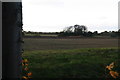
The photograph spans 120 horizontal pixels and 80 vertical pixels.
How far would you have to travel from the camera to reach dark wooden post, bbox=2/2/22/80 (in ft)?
3.91

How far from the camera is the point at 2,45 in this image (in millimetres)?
1199

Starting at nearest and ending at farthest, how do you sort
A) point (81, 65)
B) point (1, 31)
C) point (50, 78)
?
point (1, 31)
point (50, 78)
point (81, 65)

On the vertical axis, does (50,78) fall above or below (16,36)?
below

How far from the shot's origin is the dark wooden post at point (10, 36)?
1.19m

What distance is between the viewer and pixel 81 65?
905 centimetres

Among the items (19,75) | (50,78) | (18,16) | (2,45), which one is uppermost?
(18,16)

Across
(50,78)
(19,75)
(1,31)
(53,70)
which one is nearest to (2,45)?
(1,31)

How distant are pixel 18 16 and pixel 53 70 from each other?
23.4 feet

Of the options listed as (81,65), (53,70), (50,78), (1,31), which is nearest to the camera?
(1,31)

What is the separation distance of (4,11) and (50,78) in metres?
6.43

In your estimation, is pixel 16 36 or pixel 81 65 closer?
pixel 16 36

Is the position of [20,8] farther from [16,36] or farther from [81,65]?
[81,65]

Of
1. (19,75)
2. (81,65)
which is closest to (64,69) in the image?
(81,65)

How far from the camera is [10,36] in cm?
120
